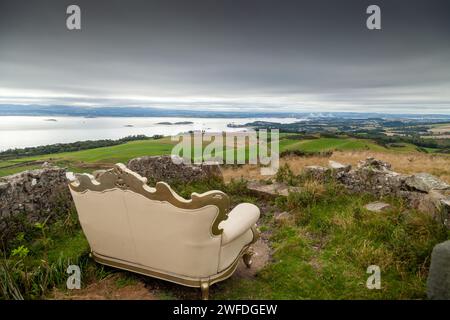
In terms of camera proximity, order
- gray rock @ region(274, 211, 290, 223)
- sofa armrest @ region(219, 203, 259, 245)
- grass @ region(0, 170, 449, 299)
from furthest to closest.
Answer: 1. gray rock @ region(274, 211, 290, 223)
2. grass @ region(0, 170, 449, 299)
3. sofa armrest @ region(219, 203, 259, 245)

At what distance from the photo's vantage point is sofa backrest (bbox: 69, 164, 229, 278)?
118 inches

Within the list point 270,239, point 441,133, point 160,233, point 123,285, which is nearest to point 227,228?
point 160,233

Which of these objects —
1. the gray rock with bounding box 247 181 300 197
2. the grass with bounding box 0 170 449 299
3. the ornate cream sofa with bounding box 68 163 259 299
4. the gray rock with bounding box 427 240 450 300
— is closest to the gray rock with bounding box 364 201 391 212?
the grass with bounding box 0 170 449 299

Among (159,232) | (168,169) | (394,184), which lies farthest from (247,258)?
(168,169)

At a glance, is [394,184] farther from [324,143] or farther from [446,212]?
[324,143]

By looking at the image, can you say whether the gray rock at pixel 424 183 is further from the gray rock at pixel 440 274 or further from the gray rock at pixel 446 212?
the gray rock at pixel 440 274

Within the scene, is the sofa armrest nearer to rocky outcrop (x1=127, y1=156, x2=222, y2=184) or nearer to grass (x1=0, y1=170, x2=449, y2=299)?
grass (x1=0, y1=170, x2=449, y2=299)

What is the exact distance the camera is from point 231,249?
11.8 feet

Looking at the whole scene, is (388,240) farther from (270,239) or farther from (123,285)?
(123,285)

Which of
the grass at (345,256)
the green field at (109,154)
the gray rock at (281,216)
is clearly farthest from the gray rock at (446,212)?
the green field at (109,154)

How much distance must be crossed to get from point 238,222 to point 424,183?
191 inches

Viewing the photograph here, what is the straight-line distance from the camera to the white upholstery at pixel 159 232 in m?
3.09
